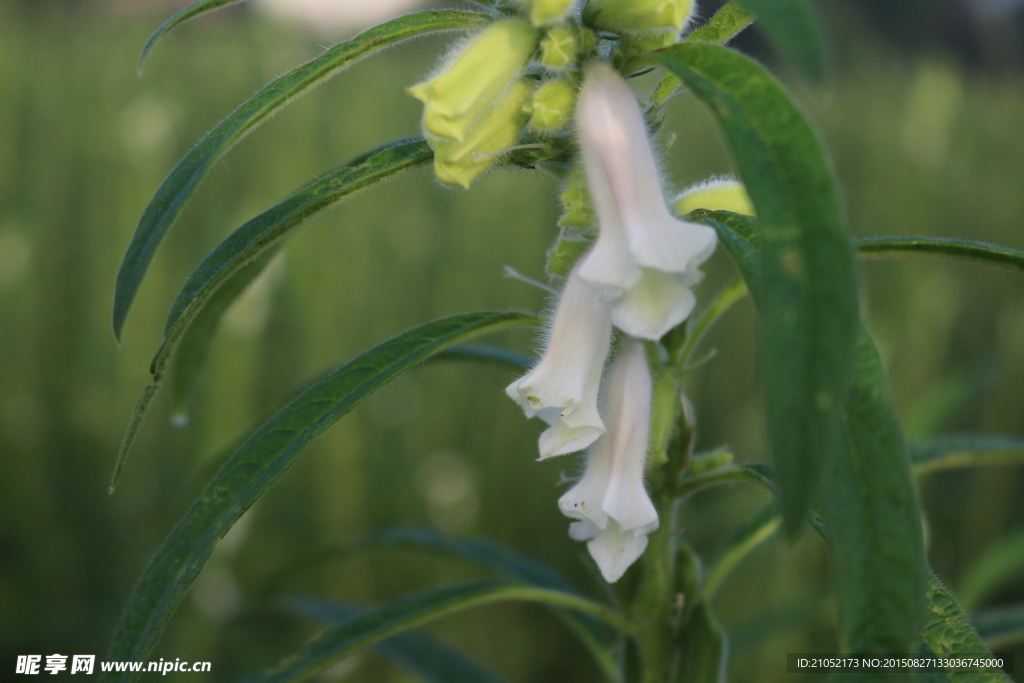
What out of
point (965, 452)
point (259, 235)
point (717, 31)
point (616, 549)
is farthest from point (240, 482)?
point (965, 452)

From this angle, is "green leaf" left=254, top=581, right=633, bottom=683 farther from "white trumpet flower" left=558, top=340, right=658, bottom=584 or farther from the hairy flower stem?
"white trumpet flower" left=558, top=340, right=658, bottom=584

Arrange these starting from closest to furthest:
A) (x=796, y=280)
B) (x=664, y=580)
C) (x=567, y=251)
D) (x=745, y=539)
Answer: (x=796, y=280) < (x=567, y=251) < (x=664, y=580) < (x=745, y=539)

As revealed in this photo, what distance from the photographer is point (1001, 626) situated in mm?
946

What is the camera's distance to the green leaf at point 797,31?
39 cm

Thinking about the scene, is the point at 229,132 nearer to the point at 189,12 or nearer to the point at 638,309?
the point at 189,12

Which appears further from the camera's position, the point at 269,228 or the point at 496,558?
the point at 496,558

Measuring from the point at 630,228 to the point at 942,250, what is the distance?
10.2 inches

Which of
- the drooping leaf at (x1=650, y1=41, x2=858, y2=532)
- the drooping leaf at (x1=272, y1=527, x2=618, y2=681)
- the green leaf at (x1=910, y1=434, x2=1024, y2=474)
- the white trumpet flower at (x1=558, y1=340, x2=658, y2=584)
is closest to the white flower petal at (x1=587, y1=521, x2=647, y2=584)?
the white trumpet flower at (x1=558, y1=340, x2=658, y2=584)

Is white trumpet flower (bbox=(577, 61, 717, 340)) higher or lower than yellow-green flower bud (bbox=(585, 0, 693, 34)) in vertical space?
lower

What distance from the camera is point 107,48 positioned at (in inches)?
159

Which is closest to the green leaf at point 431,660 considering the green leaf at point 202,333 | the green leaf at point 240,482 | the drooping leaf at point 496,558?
the drooping leaf at point 496,558

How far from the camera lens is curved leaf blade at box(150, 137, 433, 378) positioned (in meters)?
0.57

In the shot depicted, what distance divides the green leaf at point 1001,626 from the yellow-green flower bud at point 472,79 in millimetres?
795

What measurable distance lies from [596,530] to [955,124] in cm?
458
